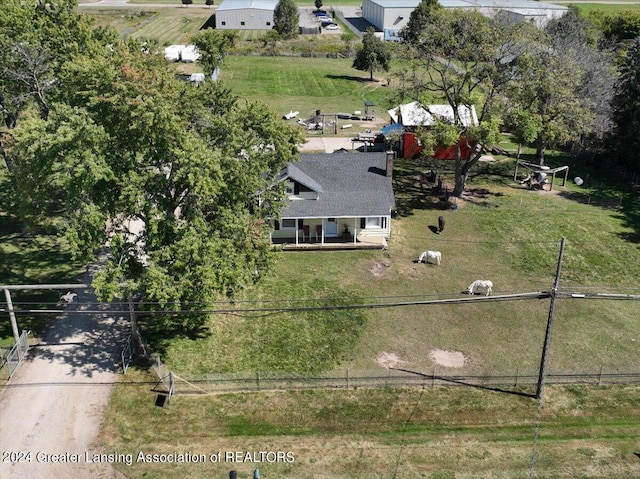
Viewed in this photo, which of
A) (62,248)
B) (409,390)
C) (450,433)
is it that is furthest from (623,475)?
(62,248)

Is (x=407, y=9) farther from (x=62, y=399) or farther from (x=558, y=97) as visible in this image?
(x=62, y=399)

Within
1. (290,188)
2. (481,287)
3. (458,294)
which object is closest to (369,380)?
(458,294)

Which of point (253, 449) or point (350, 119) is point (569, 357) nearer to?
point (253, 449)

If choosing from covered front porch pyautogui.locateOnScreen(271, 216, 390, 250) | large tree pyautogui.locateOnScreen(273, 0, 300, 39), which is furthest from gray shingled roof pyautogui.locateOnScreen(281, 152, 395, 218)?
large tree pyautogui.locateOnScreen(273, 0, 300, 39)

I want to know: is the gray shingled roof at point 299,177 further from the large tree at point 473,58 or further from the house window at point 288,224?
the large tree at point 473,58

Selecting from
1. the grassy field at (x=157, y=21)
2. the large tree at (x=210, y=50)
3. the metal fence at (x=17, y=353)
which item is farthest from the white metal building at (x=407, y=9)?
the metal fence at (x=17, y=353)
